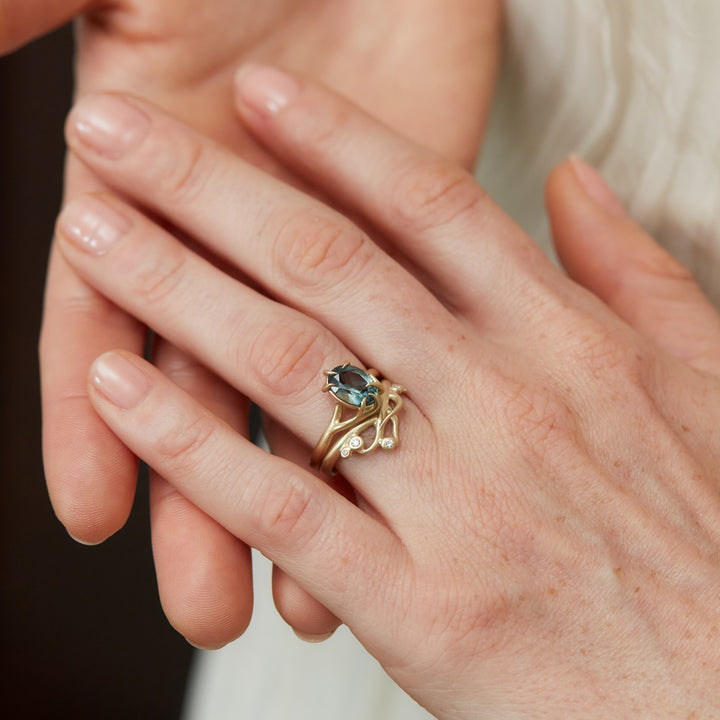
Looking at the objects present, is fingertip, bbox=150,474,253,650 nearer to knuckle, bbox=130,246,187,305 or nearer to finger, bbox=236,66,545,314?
knuckle, bbox=130,246,187,305

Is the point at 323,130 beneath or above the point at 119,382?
above

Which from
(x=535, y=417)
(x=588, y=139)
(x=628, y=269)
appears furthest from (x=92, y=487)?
→ (x=588, y=139)

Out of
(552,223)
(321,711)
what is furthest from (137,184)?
(321,711)

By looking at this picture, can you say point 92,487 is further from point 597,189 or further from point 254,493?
point 597,189

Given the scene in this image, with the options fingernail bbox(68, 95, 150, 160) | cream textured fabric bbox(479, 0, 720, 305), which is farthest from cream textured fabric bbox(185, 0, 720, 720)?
fingernail bbox(68, 95, 150, 160)

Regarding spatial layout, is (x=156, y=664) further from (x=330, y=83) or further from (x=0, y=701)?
(x=330, y=83)

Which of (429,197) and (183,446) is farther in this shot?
(429,197)

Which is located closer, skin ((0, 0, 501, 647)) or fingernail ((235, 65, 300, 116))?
skin ((0, 0, 501, 647))
